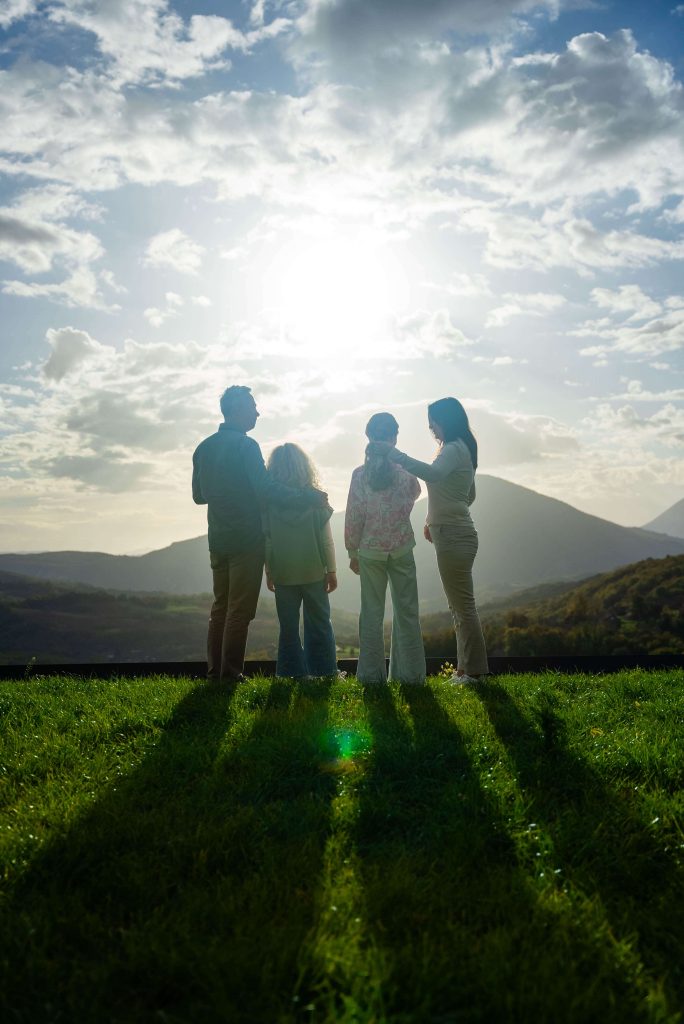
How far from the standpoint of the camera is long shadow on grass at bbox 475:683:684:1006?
99.0 inches

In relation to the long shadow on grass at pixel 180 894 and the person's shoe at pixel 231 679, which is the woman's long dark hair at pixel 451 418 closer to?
the person's shoe at pixel 231 679

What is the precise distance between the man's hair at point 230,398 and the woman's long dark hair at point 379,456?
1382 millimetres

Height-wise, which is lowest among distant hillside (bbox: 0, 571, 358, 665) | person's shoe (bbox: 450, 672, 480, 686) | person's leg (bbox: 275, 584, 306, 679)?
distant hillside (bbox: 0, 571, 358, 665)

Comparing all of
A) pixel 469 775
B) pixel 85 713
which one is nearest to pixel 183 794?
pixel 469 775

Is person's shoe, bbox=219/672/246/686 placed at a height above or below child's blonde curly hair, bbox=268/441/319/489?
below

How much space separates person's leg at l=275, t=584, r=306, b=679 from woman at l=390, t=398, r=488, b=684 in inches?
63.1

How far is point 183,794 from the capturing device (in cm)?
362

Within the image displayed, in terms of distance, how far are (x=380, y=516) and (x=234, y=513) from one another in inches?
57.8

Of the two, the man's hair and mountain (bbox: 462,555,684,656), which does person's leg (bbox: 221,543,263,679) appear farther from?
mountain (bbox: 462,555,684,656)

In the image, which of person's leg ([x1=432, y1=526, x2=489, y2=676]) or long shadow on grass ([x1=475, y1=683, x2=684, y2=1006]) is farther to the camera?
person's leg ([x1=432, y1=526, x2=489, y2=676])

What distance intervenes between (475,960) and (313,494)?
16.9 ft

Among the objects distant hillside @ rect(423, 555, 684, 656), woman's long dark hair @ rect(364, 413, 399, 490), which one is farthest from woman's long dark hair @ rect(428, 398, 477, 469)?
distant hillside @ rect(423, 555, 684, 656)

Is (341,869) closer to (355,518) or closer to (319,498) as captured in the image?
(355,518)

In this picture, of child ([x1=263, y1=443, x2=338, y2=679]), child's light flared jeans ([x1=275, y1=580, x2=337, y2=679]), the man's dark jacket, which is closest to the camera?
the man's dark jacket
